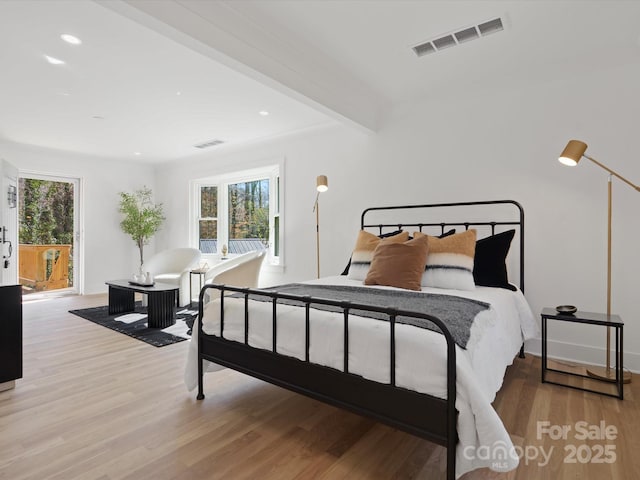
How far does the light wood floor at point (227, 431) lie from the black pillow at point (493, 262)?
70 cm

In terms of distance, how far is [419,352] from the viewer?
148cm

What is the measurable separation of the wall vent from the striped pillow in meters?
1.44

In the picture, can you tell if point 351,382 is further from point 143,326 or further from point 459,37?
point 143,326

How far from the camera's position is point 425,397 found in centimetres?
145

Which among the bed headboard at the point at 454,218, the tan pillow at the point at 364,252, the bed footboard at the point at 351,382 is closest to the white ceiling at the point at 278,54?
the bed headboard at the point at 454,218

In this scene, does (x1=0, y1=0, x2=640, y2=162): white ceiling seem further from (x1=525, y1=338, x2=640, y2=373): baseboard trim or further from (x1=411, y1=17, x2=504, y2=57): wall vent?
(x1=525, y1=338, x2=640, y2=373): baseboard trim

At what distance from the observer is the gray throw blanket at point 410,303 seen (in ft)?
5.36

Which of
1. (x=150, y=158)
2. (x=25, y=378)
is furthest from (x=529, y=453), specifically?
(x=150, y=158)

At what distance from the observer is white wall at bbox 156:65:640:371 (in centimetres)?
289

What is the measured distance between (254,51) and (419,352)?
7.28 feet

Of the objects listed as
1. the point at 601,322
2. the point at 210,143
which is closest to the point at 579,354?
the point at 601,322

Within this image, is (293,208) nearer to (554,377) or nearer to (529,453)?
(554,377)

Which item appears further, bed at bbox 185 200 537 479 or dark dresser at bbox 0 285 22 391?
dark dresser at bbox 0 285 22 391

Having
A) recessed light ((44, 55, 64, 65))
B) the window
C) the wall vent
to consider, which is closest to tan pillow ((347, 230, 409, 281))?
the wall vent
